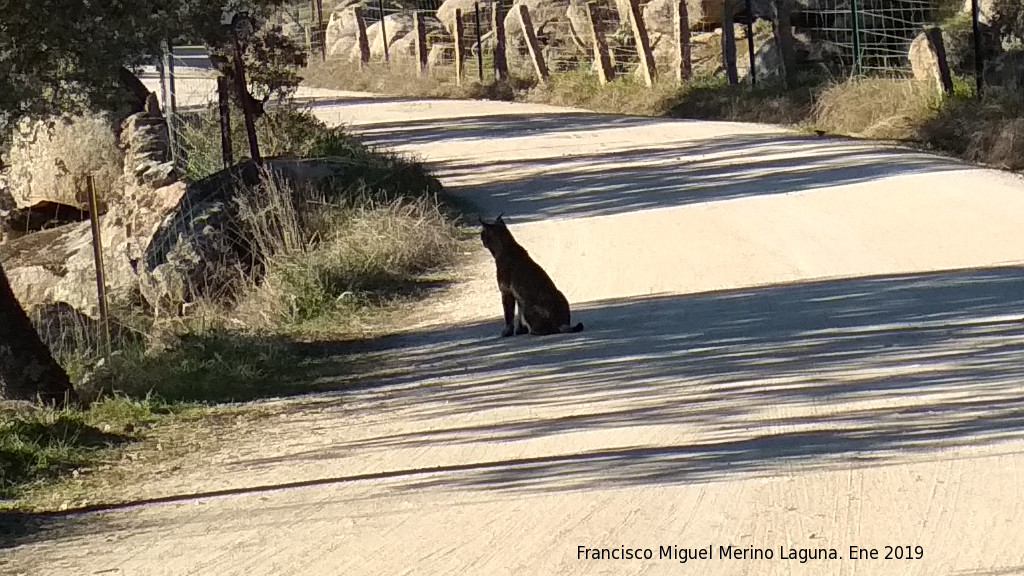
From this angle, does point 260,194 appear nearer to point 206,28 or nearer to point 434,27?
point 206,28

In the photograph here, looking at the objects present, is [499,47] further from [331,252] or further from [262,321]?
[262,321]

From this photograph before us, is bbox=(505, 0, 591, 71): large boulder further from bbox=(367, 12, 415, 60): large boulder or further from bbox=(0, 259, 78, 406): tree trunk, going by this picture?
bbox=(0, 259, 78, 406): tree trunk

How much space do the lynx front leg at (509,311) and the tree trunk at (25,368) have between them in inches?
124

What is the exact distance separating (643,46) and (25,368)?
77.0ft

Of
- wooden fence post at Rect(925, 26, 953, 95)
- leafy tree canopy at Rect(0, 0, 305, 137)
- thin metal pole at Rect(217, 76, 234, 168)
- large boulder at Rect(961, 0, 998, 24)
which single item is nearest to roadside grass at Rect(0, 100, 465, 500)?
thin metal pole at Rect(217, 76, 234, 168)

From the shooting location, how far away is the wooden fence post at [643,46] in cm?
3212

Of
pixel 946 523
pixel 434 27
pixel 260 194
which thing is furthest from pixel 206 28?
pixel 434 27

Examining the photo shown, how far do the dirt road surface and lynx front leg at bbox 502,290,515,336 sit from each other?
17cm

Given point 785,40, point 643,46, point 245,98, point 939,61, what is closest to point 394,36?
point 643,46

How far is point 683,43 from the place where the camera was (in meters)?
31.2

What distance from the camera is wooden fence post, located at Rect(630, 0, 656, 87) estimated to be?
3212 centimetres

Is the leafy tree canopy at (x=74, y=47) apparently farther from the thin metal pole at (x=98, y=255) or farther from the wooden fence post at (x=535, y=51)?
the wooden fence post at (x=535, y=51)

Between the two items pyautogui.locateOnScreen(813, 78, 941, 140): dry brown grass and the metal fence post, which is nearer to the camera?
the metal fence post

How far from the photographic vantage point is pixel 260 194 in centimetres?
1566
